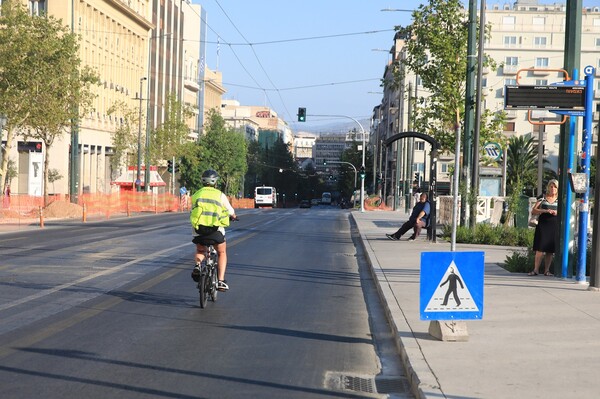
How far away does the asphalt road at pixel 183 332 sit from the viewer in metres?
8.00

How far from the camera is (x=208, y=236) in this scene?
43.5 ft

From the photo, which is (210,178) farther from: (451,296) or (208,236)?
(451,296)

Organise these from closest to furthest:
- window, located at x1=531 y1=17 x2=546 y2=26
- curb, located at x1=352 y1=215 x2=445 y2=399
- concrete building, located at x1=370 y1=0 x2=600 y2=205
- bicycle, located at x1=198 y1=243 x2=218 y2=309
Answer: curb, located at x1=352 y1=215 x2=445 y2=399 < bicycle, located at x1=198 y1=243 x2=218 y2=309 < concrete building, located at x1=370 y1=0 x2=600 y2=205 < window, located at x1=531 y1=17 x2=546 y2=26

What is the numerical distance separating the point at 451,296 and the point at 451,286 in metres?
0.10

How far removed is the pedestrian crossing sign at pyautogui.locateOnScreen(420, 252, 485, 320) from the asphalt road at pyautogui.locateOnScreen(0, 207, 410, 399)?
0.64m

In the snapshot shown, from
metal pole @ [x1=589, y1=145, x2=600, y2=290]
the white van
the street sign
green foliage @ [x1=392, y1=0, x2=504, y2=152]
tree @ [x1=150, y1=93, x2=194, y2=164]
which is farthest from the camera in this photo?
the white van

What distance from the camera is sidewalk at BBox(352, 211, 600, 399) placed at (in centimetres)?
745

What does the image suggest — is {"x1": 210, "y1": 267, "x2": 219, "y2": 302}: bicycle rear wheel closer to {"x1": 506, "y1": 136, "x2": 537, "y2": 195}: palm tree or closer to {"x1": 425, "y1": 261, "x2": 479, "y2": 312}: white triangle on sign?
{"x1": 425, "y1": 261, "x2": 479, "y2": 312}: white triangle on sign

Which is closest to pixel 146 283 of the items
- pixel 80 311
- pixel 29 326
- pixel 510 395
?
pixel 80 311

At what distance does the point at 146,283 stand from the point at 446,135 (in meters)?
23.4

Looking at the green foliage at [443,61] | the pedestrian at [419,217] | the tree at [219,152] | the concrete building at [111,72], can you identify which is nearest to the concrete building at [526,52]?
the tree at [219,152]

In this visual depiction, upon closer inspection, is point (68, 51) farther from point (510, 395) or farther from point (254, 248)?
point (510, 395)

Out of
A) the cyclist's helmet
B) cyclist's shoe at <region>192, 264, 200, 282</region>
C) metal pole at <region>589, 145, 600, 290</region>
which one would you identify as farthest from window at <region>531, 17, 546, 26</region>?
cyclist's shoe at <region>192, 264, 200, 282</region>

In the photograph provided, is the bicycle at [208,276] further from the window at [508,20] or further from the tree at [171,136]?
the window at [508,20]
